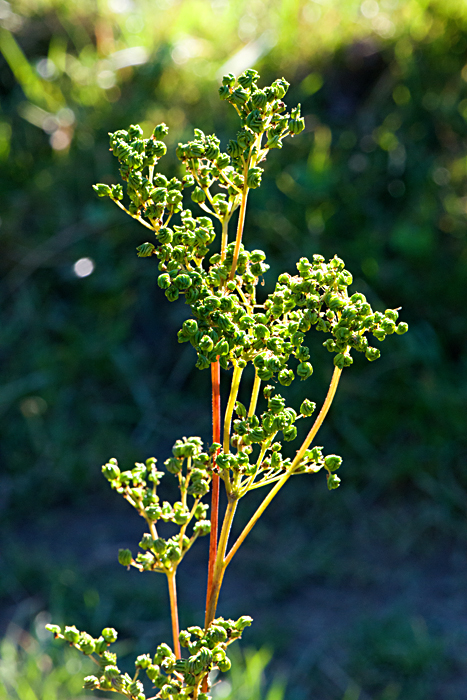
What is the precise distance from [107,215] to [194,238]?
2143mm

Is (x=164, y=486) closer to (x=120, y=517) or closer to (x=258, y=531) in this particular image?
(x=120, y=517)

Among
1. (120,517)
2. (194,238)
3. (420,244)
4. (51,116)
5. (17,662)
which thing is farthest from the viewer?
(51,116)

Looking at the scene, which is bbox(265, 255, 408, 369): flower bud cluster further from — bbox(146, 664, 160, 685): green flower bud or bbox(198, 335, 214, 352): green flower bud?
bbox(146, 664, 160, 685): green flower bud

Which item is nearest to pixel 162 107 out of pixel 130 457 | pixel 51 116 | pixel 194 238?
pixel 51 116

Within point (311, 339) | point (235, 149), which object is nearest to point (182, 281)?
point (235, 149)

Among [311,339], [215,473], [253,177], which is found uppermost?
[311,339]

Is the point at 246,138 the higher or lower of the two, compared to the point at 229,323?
higher

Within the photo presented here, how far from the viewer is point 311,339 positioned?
2.10 m

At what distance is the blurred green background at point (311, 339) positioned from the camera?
2.03 meters

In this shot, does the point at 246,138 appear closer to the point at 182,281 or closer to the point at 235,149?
the point at 235,149

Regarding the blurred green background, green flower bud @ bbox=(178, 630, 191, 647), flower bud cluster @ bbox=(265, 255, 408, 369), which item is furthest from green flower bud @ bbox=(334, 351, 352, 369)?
the blurred green background

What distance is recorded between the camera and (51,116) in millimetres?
2789

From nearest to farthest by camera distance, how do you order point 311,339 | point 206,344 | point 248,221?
point 206,344
point 311,339
point 248,221

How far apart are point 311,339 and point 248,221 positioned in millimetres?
579
